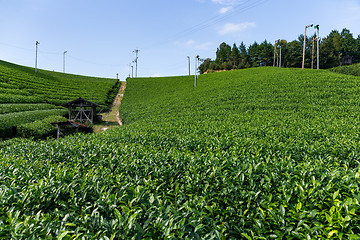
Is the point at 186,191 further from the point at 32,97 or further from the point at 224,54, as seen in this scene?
the point at 224,54

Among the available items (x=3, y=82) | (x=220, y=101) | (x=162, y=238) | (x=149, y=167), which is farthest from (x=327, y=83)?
(x=3, y=82)

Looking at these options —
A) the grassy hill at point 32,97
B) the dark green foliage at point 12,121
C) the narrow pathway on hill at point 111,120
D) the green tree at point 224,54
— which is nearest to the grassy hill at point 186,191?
the dark green foliage at point 12,121

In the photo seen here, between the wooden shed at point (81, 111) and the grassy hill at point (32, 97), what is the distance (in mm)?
1274

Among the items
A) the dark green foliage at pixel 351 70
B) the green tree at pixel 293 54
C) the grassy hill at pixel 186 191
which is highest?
the green tree at pixel 293 54

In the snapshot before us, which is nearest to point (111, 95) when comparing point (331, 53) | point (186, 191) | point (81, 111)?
point (81, 111)

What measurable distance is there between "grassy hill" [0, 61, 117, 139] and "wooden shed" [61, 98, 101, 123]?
127 cm

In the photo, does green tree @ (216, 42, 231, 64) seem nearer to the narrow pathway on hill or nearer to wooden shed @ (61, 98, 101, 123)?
the narrow pathway on hill

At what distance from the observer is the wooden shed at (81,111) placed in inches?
1042

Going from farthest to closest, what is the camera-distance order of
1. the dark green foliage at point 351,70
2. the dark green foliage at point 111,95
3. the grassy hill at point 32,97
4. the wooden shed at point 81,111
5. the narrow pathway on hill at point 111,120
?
the dark green foliage at point 111,95 < the dark green foliage at point 351,70 < the wooden shed at point 81,111 < the narrow pathway on hill at point 111,120 < the grassy hill at point 32,97

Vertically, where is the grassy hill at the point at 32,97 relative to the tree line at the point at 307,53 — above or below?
below

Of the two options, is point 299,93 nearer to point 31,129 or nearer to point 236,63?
point 31,129

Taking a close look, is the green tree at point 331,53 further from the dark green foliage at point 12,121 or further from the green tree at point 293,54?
the dark green foliage at point 12,121

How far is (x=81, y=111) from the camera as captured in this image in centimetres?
2698

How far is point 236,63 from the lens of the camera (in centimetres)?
8588
